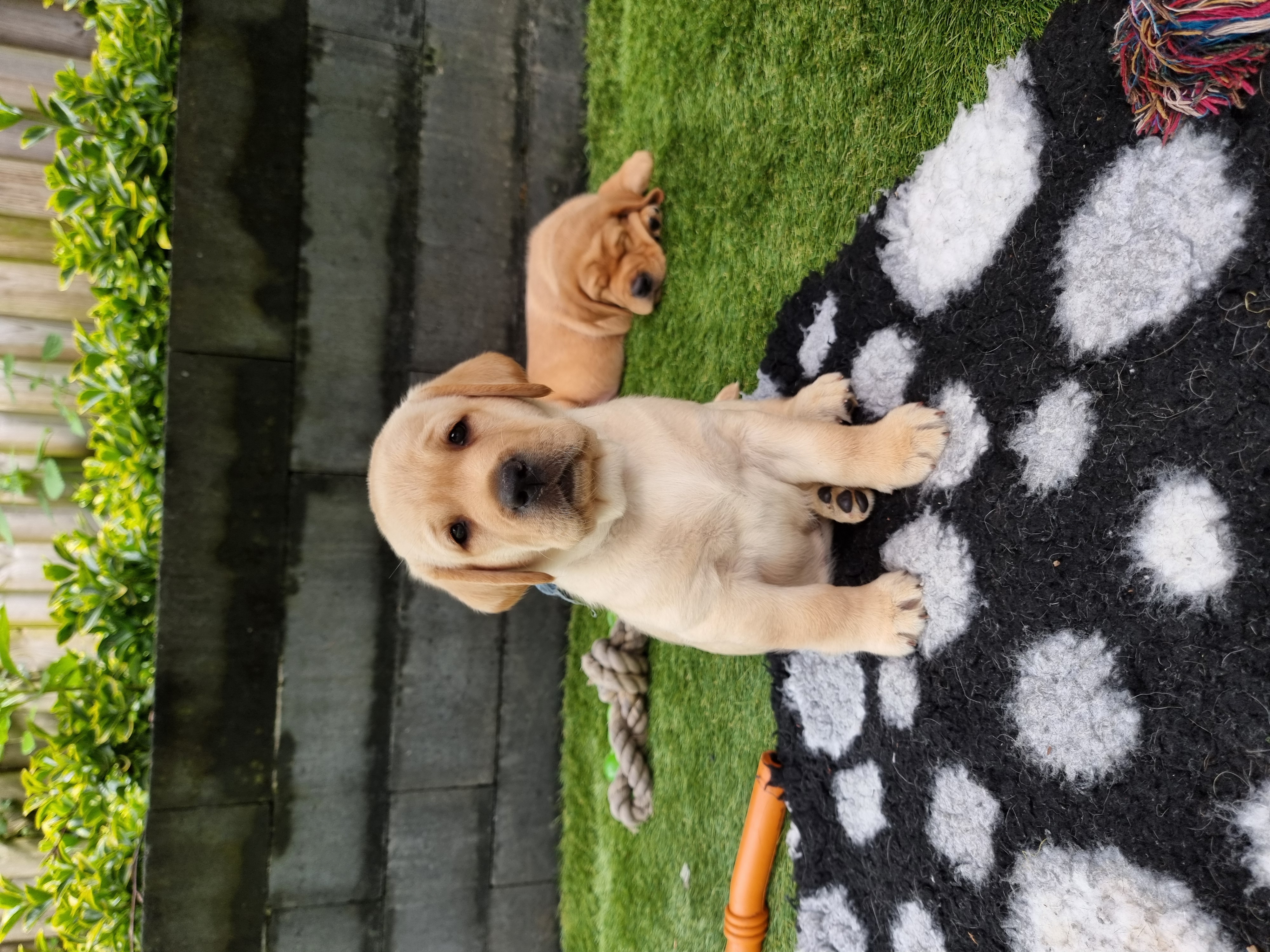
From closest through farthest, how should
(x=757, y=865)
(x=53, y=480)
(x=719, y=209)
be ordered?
(x=757, y=865)
(x=719, y=209)
(x=53, y=480)

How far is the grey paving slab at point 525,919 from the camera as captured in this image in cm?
391

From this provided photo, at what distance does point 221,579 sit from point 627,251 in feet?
7.54

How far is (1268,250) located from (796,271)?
4.72 feet

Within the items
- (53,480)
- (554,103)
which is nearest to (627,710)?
(53,480)

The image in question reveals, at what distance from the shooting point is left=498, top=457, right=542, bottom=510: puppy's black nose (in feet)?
5.68

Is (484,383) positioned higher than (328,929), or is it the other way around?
(484,383)

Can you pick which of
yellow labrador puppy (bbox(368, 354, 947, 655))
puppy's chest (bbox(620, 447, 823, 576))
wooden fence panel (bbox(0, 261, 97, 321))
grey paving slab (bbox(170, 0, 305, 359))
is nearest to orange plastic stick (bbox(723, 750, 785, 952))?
yellow labrador puppy (bbox(368, 354, 947, 655))

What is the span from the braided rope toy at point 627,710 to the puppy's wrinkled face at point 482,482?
4.98 ft

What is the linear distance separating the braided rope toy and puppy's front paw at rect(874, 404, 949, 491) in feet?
5.98

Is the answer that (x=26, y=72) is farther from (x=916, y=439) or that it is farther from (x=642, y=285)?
(x=916, y=439)

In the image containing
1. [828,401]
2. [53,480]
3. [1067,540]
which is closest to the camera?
[1067,540]

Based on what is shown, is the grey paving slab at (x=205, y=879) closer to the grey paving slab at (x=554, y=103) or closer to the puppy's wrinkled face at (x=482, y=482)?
the puppy's wrinkled face at (x=482, y=482)

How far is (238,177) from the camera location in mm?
3258

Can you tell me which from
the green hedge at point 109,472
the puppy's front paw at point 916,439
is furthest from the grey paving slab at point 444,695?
the puppy's front paw at point 916,439
